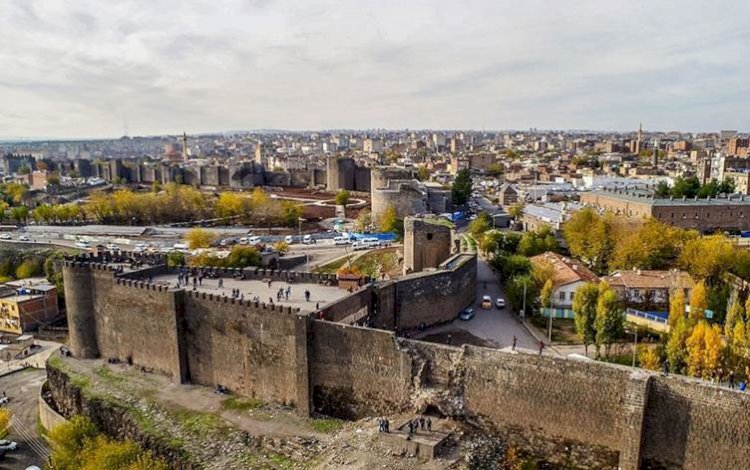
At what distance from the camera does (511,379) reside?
18.1 m

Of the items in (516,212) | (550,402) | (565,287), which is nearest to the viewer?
(550,402)

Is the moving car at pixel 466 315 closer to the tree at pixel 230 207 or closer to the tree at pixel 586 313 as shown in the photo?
the tree at pixel 586 313

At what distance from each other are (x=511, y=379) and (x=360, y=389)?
531 centimetres

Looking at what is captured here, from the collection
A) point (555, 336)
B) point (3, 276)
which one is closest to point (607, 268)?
point (555, 336)

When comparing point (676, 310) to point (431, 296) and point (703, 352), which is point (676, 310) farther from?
point (431, 296)

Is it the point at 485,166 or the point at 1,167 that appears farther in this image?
the point at 1,167

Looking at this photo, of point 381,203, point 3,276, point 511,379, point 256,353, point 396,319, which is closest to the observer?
point 511,379

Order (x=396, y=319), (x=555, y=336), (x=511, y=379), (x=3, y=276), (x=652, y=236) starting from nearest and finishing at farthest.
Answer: (x=511, y=379) → (x=396, y=319) → (x=555, y=336) → (x=652, y=236) → (x=3, y=276)

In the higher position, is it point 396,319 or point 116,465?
point 396,319

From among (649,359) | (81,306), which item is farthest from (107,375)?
(649,359)

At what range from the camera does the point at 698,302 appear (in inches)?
1186

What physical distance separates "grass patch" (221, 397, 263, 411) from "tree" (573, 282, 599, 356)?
14.6 m

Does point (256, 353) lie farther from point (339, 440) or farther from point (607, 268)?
point (607, 268)

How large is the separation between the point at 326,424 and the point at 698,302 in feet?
65.7
